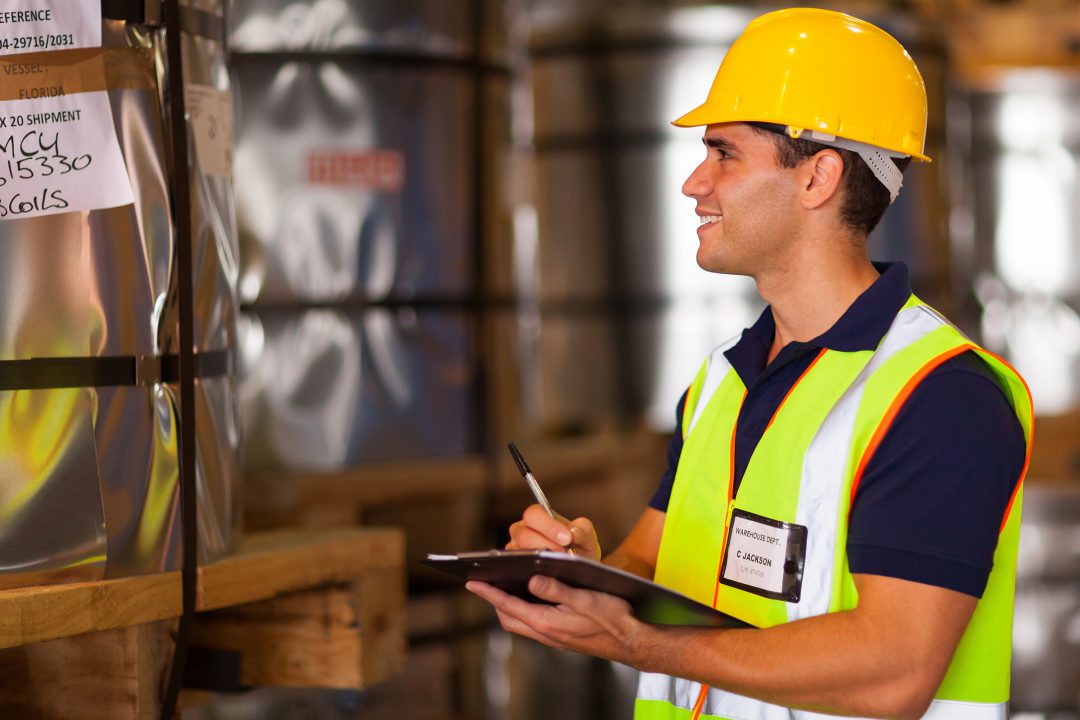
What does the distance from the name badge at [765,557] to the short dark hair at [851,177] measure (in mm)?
553

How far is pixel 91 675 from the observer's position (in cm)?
234

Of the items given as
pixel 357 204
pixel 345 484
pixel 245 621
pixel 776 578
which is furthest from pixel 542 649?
pixel 776 578

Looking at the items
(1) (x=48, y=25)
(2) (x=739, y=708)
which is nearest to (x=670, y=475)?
(2) (x=739, y=708)

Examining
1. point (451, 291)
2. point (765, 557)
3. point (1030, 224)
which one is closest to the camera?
point (765, 557)

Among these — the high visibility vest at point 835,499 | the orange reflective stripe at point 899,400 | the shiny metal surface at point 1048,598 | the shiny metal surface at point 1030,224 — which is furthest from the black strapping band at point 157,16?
the shiny metal surface at point 1030,224

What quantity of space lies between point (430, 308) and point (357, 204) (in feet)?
1.21

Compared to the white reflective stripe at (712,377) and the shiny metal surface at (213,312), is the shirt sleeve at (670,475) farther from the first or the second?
the shiny metal surface at (213,312)

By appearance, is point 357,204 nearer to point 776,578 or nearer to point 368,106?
point 368,106

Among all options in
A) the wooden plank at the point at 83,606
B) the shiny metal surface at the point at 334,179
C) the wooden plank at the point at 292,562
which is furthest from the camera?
the shiny metal surface at the point at 334,179

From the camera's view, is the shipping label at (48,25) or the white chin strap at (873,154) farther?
the white chin strap at (873,154)

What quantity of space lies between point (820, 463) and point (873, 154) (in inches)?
21.8

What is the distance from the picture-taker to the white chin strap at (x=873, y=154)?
2.34 metres

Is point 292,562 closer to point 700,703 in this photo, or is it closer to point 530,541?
point 530,541

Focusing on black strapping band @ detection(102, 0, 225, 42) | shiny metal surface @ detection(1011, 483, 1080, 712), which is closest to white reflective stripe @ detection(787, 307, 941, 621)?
black strapping band @ detection(102, 0, 225, 42)
